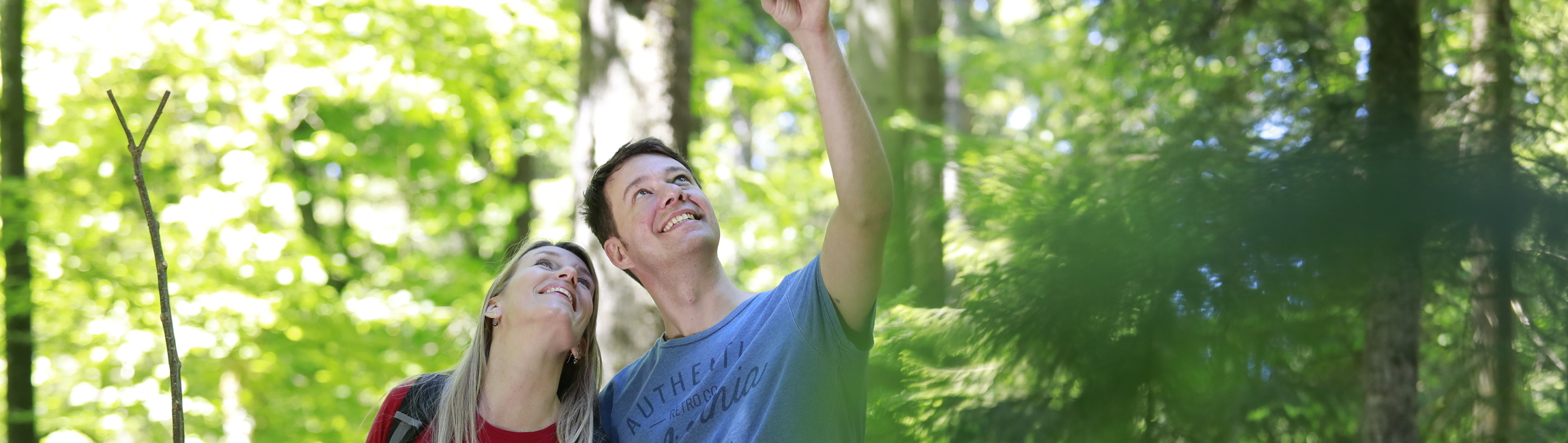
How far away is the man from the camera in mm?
1623

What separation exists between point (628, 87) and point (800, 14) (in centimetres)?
251

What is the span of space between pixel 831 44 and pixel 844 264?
1.28 feet

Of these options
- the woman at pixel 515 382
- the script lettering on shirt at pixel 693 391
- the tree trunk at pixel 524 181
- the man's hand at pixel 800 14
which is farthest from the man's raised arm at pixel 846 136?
the tree trunk at pixel 524 181

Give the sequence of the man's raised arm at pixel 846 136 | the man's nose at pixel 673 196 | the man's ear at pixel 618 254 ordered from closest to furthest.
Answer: the man's raised arm at pixel 846 136, the man's nose at pixel 673 196, the man's ear at pixel 618 254

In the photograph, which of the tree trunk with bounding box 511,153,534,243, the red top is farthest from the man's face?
the tree trunk with bounding box 511,153,534,243

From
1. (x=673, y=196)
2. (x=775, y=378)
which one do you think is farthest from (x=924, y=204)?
(x=673, y=196)

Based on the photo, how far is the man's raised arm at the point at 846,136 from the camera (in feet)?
5.24

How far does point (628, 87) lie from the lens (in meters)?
4.06

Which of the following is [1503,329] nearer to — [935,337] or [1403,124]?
[1403,124]

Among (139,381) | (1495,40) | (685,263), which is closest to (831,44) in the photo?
(685,263)

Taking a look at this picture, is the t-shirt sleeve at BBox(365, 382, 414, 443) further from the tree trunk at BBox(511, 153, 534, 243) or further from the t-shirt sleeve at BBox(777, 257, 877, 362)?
the tree trunk at BBox(511, 153, 534, 243)

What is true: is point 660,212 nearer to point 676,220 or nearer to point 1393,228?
point 676,220

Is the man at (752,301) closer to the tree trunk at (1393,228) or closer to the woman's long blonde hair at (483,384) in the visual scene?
the woman's long blonde hair at (483,384)

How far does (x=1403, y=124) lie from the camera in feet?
3.89
